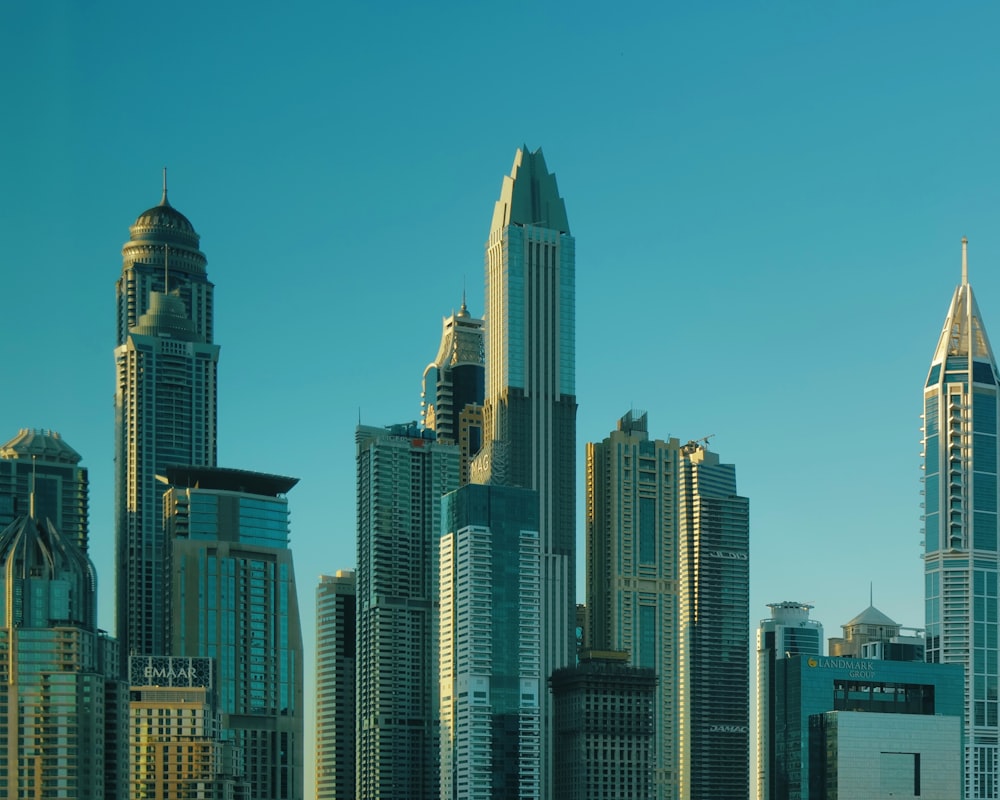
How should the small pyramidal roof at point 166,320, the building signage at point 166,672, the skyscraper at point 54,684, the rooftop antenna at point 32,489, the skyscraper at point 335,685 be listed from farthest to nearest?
the small pyramidal roof at point 166,320 → the skyscraper at point 335,685 → the rooftop antenna at point 32,489 → the building signage at point 166,672 → the skyscraper at point 54,684

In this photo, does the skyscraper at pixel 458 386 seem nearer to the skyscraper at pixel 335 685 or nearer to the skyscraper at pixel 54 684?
the skyscraper at pixel 335 685

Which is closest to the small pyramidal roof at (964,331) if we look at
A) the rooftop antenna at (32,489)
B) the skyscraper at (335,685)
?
the skyscraper at (335,685)

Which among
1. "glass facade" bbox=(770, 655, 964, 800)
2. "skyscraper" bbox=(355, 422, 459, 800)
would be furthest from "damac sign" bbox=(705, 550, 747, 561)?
"glass facade" bbox=(770, 655, 964, 800)

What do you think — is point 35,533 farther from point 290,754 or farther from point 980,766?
point 980,766

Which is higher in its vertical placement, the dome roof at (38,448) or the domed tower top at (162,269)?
the domed tower top at (162,269)

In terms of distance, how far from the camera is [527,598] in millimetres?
104125

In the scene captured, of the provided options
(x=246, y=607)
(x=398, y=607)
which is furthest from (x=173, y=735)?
(x=398, y=607)

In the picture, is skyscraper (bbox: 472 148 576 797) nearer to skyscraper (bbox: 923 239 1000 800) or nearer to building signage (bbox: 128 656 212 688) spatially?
skyscraper (bbox: 923 239 1000 800)

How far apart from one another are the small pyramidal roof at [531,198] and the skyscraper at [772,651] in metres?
23.6

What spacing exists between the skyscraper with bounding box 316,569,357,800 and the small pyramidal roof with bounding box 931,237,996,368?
33985 mm

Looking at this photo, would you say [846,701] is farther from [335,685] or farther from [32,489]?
[32,489]

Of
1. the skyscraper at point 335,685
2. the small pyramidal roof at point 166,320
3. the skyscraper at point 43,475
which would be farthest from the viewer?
the small pyramidal roof at point 166,320

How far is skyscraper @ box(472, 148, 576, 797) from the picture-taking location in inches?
4444

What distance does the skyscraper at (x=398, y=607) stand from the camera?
10725 cm
